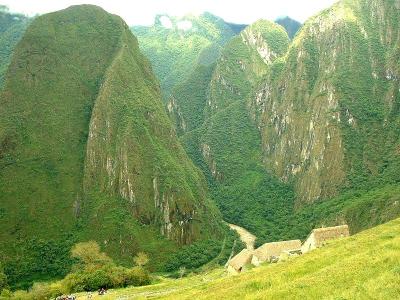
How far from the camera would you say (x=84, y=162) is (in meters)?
146

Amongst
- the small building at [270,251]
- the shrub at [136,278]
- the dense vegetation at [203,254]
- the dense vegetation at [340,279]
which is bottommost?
the dense vegetation at [203,254]

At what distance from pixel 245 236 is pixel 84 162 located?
5395 centimetres

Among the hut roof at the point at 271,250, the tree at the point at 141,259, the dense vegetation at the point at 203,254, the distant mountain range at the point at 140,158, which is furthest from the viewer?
the distant mountain range at the point at 140,158

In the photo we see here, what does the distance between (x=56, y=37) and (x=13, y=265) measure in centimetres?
7794

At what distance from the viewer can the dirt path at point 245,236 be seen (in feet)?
490

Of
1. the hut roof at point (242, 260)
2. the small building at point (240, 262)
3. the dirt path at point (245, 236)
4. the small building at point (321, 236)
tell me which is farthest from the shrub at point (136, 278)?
the dirt path at point (245, 236)

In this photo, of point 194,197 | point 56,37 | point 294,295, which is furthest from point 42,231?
point 294,295

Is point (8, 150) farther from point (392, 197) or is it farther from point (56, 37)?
point (392, 197)

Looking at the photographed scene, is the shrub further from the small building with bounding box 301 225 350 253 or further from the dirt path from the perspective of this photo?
the dirt path

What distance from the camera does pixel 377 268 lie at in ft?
80.2

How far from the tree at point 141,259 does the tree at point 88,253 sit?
668cm

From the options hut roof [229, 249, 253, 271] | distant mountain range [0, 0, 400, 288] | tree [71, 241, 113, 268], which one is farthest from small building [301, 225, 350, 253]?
tree [71, 241, 113, 268]

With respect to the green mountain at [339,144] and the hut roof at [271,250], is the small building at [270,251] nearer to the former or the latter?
the hut roof at [271,250]

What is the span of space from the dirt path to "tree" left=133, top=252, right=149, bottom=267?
31285 mm
